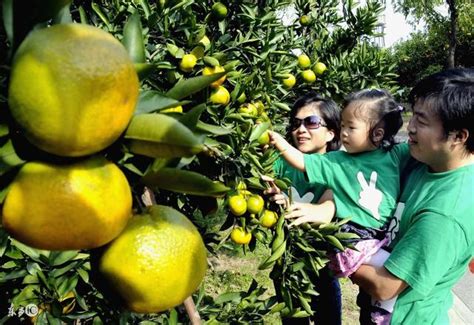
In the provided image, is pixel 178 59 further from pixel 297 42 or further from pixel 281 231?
pixel 297 42

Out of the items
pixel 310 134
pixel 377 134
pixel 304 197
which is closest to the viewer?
pixel 377 134

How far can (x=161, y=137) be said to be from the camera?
0.55 metres

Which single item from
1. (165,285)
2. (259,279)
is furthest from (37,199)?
(259,279)

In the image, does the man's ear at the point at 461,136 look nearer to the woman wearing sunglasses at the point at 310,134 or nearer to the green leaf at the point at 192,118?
the woman wearing sunglasses at the point at 310,134

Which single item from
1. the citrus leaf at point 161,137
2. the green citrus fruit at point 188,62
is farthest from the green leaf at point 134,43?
the green citrus fruit at point 188,62

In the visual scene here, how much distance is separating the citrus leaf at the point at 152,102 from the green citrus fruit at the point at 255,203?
3.31 ft

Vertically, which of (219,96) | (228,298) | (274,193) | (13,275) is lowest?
(228,298)

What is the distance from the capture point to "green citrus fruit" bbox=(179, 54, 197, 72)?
1526 mm

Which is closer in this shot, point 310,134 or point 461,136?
point 461,136

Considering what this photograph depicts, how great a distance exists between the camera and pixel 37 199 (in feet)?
1.82

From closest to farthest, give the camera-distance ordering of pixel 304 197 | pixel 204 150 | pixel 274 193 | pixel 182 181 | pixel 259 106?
pixel 182 181 → pixel 204 150 → pixel 274 193 → pixel 259 106 → pixel 304 197

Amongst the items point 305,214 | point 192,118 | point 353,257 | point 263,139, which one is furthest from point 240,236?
point 192,118

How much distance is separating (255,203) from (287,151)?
642mm

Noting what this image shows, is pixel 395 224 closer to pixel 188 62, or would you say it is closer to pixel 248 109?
pixel 248 109
